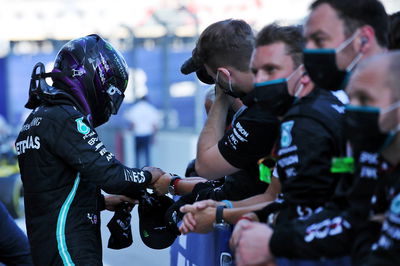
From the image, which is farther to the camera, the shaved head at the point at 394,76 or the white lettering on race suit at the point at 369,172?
the white lettering on race suit at the point at 369,172

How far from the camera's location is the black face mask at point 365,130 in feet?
7.30

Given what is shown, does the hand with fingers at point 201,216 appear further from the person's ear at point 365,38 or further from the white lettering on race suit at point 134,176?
the person's ear at point 365,38

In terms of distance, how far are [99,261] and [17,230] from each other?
153 centimetres

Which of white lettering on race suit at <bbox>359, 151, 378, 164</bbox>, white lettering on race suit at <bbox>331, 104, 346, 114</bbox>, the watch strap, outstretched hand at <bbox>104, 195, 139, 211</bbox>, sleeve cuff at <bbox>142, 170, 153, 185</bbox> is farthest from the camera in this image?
outstretched hand at <bbox>104, 195, 139, 211</bbox>

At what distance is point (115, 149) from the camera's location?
1738cm

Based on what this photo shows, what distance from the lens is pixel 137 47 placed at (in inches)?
624

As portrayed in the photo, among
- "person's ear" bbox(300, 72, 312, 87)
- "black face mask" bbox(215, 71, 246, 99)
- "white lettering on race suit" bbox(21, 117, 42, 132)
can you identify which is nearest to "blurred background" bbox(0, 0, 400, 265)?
"white lettering on race suit" bbox(21, 117, 42, 132)

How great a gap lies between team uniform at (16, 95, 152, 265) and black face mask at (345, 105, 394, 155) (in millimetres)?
1752

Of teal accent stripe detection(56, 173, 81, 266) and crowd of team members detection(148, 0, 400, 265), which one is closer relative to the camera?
crowd of team members detection(148, 0, 400, 265)

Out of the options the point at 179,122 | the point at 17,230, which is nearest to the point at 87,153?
the point at 17,230

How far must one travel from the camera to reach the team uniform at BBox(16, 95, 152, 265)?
3.73 meters

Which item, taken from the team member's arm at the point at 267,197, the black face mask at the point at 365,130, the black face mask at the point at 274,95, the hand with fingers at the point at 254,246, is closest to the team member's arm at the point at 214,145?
the team member's arm at the point at 267,197

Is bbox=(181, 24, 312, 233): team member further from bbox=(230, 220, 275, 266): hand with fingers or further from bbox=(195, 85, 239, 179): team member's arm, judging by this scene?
bbox=(230, 220, 275, 266): hand with fingers

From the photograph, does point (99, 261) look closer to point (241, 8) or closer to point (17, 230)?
point (17, 230)
